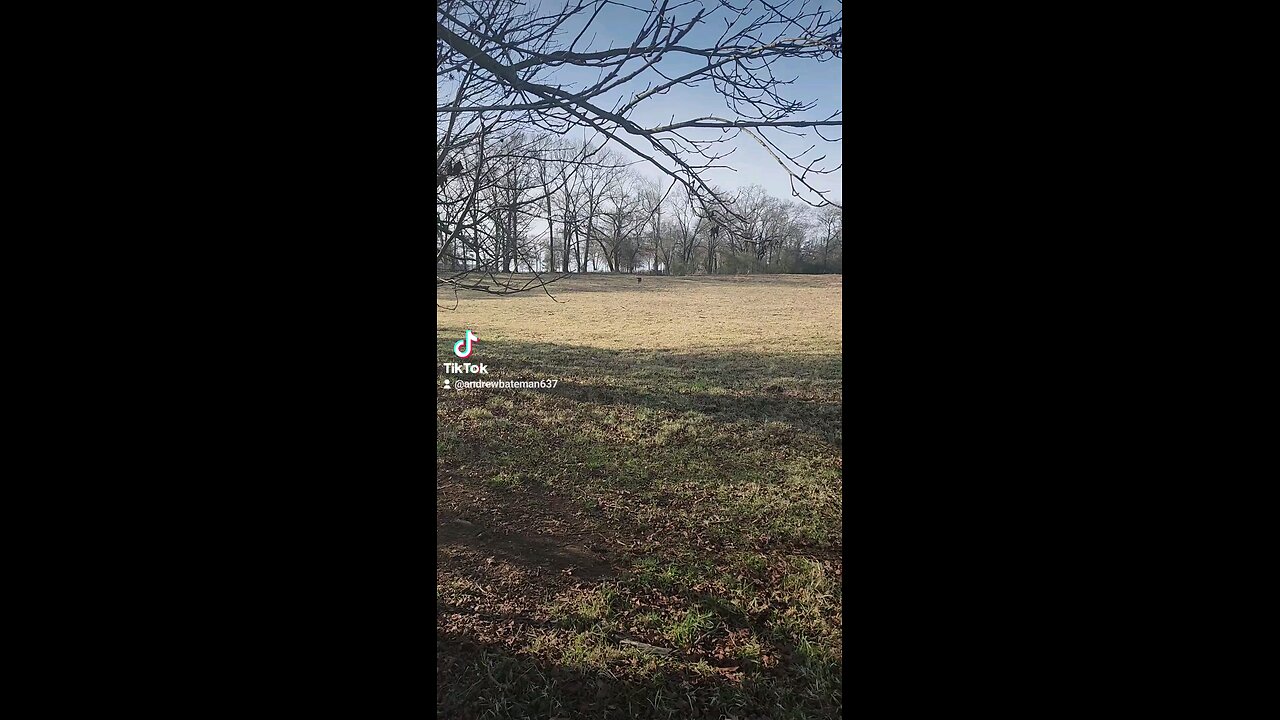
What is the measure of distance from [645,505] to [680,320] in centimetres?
194

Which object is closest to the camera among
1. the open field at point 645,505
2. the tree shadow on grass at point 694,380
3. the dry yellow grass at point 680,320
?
the open field at point 645,505

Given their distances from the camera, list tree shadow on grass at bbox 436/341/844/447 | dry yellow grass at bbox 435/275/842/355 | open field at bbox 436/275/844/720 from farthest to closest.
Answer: dry yellow grass at bbox 435/275/842/355
tree shadow on grass at bbox 436/341/844/447
open field at bbox 436/275/844/720

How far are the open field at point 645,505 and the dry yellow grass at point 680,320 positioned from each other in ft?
0.06

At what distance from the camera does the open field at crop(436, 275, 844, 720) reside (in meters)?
1.63

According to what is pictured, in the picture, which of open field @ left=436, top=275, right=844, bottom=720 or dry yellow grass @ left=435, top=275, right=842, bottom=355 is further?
Result: dry yellow grass @ left=435, top=275, right=842, bottom=355

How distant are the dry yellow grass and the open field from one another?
0.7 inches

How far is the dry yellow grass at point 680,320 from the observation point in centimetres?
404
